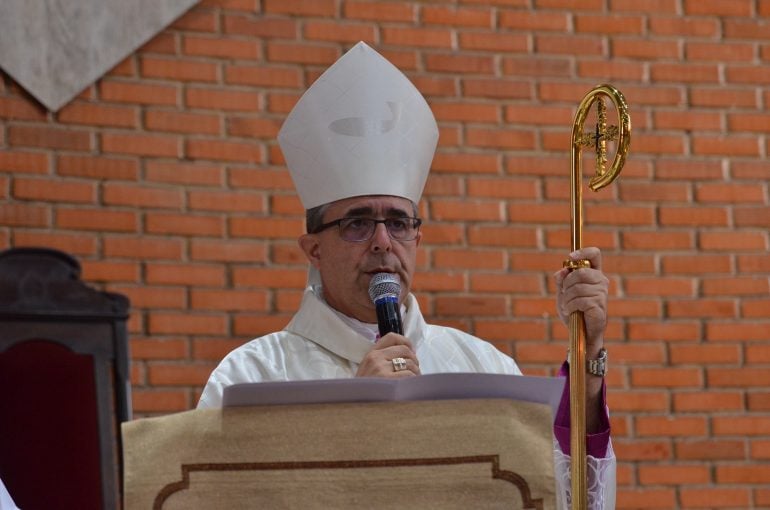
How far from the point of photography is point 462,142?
4047 millimetres

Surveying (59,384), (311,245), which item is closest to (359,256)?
(311,245)

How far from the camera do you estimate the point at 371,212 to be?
2564 millimetres

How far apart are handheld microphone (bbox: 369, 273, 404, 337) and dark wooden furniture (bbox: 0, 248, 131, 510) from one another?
1209 mm

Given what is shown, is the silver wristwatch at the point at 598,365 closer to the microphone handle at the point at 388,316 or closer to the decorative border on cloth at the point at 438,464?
the microphone handle at the point at 388,316

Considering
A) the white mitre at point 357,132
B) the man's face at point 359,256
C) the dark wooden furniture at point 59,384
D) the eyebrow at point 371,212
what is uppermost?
the white mitre at point 357,132

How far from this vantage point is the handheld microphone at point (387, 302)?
218cm

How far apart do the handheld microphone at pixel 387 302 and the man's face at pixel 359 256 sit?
0.05m

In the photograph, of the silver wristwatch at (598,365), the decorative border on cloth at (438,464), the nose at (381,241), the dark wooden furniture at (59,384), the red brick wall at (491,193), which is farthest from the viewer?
the red brick wall at (491,193)

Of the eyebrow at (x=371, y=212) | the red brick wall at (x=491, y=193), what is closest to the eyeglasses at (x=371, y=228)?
the eyebrow at (x=371, y=212)

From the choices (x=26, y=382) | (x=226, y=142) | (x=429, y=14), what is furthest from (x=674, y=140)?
(x=26, y=382)

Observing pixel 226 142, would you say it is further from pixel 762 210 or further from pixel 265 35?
pixel 762 210

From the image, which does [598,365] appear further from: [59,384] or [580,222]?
[59,384]

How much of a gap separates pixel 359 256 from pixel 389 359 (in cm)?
54

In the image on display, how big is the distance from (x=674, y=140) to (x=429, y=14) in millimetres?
899
